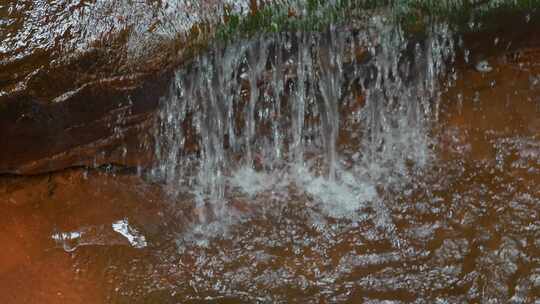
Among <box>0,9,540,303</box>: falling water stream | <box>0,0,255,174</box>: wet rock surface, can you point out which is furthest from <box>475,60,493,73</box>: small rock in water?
<box>0,0,255,174</box>: wet rock surface

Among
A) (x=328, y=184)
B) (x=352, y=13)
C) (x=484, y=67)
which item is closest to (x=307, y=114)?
(x=328, y=184)

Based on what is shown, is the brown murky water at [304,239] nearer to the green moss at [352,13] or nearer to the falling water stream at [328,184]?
the falling water stream at [328,184]

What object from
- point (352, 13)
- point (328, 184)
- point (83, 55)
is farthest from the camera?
point (328, 184)

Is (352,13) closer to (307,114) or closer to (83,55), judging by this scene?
(307,114)

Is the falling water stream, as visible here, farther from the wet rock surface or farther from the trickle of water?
the wet rock surface

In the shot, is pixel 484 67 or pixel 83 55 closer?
pixel 83 55

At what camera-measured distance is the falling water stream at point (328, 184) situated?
116 inches

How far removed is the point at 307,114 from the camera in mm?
3439

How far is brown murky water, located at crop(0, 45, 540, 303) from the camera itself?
2.91m

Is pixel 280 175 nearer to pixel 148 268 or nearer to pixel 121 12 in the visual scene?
pixel 148 268

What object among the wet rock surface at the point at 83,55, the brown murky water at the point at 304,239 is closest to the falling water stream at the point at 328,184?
the brown murky water at the point at 304,239

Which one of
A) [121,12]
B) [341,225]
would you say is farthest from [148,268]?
[121,12]

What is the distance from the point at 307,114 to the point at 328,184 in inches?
15.0

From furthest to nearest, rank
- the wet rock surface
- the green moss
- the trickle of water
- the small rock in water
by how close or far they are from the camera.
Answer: the small rock in water < the trickle of water < the green moss < the wet rock surface
